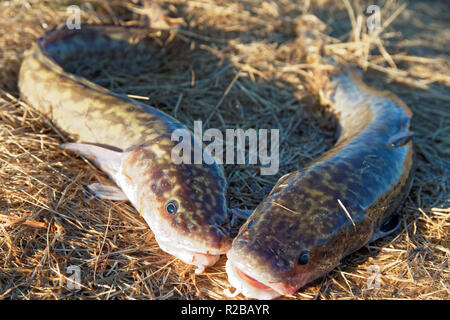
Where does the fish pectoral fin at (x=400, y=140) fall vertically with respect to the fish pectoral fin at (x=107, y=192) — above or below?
above

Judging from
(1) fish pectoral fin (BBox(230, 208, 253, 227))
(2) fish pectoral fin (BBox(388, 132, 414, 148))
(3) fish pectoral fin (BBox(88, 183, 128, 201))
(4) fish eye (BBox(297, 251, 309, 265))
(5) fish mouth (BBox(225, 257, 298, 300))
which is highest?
(2) fish pectoral fin (BBox(388, 132, 414, 148))

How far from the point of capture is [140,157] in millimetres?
3131

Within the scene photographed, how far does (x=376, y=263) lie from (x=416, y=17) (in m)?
Answer: 5.58

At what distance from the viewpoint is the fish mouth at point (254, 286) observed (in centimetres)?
248

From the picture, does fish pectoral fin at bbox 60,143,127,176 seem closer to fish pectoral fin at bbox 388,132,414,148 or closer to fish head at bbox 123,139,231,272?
fish head at bbox 123,139,231,272

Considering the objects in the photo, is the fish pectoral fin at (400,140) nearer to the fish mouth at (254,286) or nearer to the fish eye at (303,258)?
the fish eye at (303,258)

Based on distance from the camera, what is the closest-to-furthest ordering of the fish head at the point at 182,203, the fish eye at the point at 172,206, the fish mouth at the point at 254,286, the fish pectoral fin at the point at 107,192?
the fish mouth at the point at 254,286 < the fish head at the point at 182,203 < the fish eye at the point at 172,206 < the fish pectoral fin at the point at 107,192

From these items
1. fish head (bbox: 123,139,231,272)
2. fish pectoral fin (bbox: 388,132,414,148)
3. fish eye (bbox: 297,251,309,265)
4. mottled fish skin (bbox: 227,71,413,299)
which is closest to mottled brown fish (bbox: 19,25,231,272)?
fish head (bbox: 123,139,231,272)

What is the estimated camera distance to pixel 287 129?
4.18 m

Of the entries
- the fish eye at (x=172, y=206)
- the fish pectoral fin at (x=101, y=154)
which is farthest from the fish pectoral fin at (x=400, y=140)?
the fish pectoral fin at (x=101, y=154)

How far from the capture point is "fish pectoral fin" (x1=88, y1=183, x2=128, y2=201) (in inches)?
124

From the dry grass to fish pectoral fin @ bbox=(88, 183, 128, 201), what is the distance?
0.05 meters

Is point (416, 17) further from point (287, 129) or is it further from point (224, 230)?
point (224, 230)
